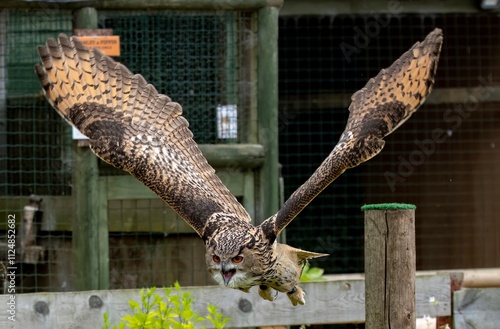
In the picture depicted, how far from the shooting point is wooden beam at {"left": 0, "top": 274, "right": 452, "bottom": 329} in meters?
5.35

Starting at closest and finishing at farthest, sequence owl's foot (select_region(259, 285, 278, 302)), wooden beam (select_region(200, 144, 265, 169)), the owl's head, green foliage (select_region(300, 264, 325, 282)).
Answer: the owl's head, owl's foot (select_region(259, 285, 278, 302)), green foliage (select_region(300, 264, 325, 282)), wooden beam (select_region(200, 144, 265, 169))

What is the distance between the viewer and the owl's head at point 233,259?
Result: 470cm

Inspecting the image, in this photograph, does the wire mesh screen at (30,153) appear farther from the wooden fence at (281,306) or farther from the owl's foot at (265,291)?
the owl's foot at (265,291)

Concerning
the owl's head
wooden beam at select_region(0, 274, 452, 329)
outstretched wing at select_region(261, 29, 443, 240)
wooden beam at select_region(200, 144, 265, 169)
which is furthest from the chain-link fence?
the owl's head

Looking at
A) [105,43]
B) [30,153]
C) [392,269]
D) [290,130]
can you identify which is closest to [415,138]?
[290,130]

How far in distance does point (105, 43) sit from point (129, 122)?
2.38 feet

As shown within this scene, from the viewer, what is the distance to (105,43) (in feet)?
20.7

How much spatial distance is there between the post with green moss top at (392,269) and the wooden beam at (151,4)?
2.46 metres

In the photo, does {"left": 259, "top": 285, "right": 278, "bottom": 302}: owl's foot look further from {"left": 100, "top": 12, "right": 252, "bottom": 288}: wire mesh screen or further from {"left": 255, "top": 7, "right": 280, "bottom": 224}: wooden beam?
{"left": 100, "top": 12, "right": 252, "bottom": 288}: wire mesh screen

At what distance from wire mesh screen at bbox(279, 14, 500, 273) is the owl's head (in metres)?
3.96

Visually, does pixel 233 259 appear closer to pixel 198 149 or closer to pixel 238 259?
pixel 238 259

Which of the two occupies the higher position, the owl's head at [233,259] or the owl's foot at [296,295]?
the owl's head at [233,259]

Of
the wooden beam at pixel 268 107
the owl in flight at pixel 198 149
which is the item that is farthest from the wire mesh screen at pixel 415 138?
the owl in flight at pixel 198 149

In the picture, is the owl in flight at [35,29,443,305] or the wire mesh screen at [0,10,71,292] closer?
the owl in flight at [35,29,443,305]
